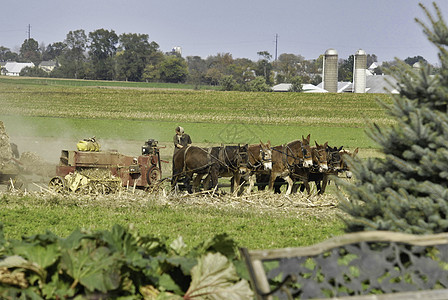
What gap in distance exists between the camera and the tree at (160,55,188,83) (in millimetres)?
125500

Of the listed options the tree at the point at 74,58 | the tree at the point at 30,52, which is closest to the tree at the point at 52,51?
the tree at the point at 30,52

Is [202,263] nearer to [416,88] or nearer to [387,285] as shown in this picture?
[387,285]

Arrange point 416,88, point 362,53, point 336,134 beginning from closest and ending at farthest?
1. point 416,88
2. point 336,134
3. point 362,53

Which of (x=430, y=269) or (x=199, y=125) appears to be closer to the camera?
(x=430, y=269)

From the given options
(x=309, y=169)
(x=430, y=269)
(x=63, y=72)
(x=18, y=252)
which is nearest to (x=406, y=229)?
(x=430, y=269)

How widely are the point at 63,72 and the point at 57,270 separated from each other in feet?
389

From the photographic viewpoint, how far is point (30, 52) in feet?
627

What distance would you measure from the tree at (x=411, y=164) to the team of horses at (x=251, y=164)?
11.2 metres

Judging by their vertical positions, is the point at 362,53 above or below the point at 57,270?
above

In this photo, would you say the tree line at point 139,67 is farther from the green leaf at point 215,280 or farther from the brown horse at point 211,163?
the green leaf at point 215,280

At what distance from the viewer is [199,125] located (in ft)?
153

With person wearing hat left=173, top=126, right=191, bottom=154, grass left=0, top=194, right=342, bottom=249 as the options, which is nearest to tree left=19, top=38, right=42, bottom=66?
person wearing hat left=173, top=126, right=191, bottom=154

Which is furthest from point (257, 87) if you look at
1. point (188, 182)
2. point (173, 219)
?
point (173, 219)

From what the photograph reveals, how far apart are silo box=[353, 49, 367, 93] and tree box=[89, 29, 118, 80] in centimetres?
4664
